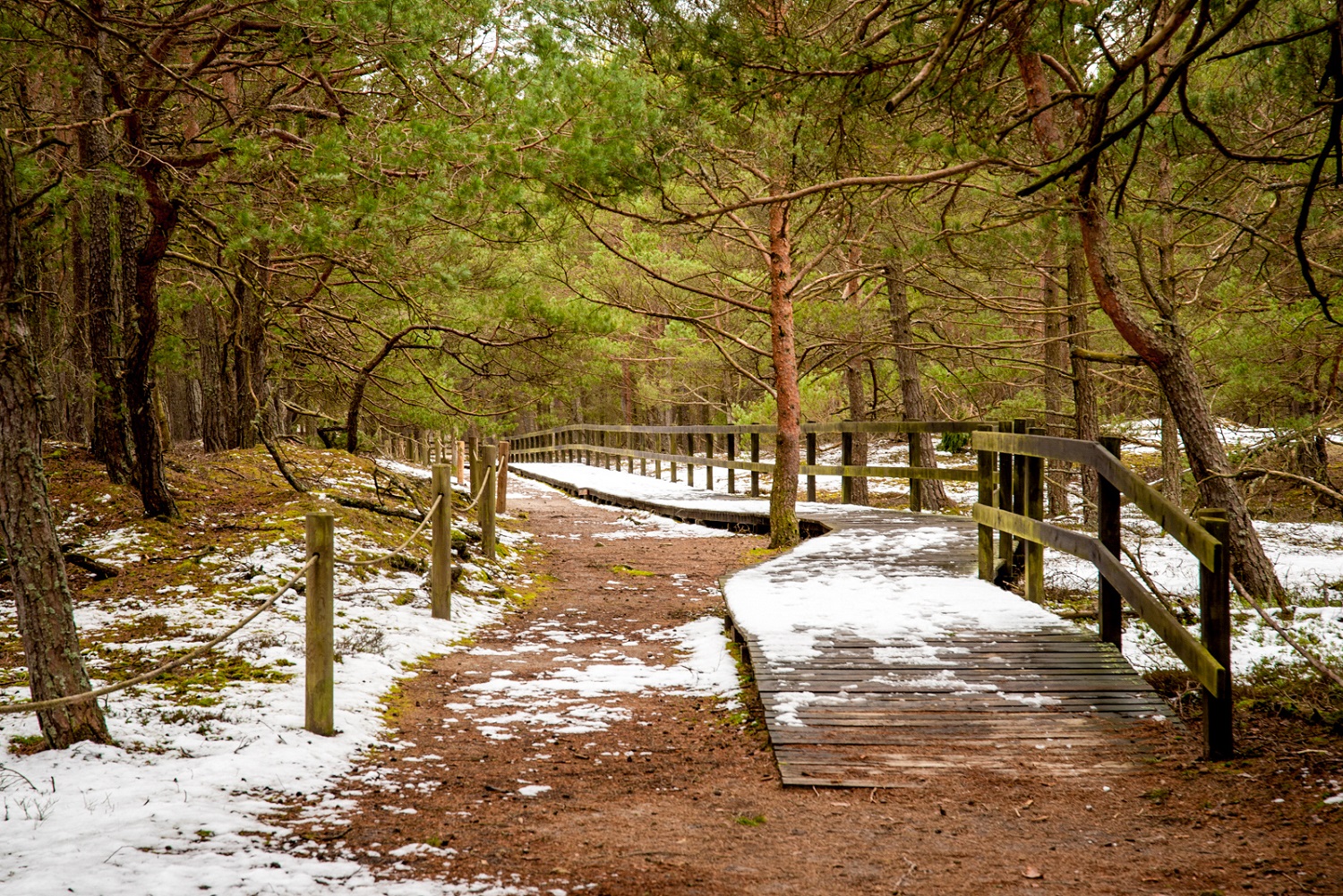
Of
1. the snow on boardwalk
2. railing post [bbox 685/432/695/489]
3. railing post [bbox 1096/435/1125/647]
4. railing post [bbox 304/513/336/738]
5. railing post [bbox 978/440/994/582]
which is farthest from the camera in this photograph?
railing post [bbox 685/432/695/489]

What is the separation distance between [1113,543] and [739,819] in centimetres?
277

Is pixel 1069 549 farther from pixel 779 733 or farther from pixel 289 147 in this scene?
pixel 289 147

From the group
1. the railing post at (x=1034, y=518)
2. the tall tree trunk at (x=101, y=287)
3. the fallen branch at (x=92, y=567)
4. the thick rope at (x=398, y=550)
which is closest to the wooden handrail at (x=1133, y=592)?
the railing post at (x=1034, y=518)

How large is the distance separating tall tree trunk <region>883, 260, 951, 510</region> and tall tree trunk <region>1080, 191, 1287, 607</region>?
443 centimetres

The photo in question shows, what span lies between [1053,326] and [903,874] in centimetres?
1173

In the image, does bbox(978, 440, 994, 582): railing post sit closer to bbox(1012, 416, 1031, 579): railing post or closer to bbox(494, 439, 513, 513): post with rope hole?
bbox(1012, 416, 1031, 579): railing post

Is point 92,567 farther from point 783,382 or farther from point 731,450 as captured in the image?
point 731,450

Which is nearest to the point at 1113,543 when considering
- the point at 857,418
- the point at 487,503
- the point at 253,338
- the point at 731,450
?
the point at 487,503

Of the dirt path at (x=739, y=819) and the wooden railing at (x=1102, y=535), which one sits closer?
the dirt path at (x=739, y=819)

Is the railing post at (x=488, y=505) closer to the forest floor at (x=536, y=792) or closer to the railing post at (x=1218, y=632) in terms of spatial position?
the forest floor at (x=536, y=792)

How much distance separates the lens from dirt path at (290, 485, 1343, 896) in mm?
3268

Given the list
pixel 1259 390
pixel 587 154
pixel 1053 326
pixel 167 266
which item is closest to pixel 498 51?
pixel 587 154

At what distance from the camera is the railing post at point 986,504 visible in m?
7.44

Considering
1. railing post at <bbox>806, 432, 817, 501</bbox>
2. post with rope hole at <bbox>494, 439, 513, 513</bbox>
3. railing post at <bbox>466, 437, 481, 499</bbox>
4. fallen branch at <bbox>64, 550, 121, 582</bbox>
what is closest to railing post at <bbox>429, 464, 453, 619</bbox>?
railing post at <bbox>466, 437, 481, 499</bbox>
